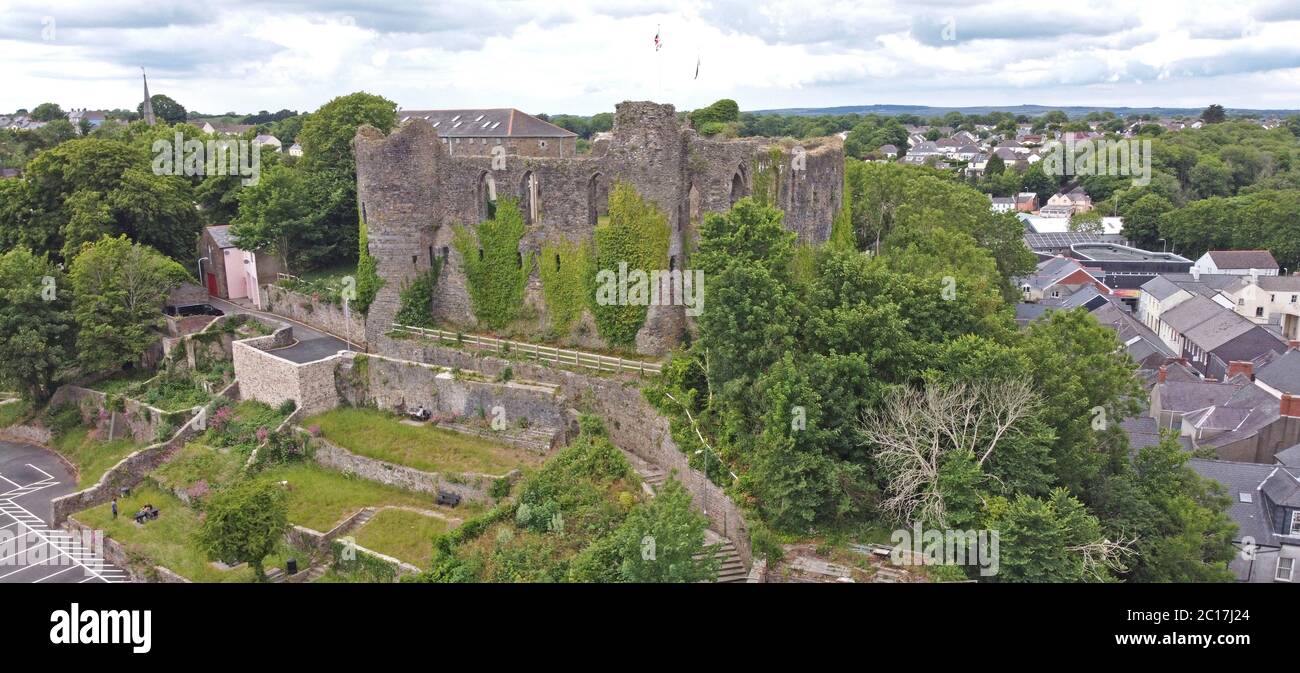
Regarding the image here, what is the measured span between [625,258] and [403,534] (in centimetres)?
1103

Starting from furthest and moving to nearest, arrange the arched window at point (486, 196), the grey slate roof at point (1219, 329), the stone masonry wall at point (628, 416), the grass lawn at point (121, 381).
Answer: the grey slate roof at point (1219, 329), the grass lawn at point (121, 381), the arched window at point (486, 196), the stone masonry wall at point (628, 416)

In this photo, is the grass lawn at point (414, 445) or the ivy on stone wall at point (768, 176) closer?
the grass lawn at point (414, 445)

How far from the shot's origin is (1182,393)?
43281 mm

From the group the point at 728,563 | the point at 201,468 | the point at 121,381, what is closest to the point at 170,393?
the point at 121,381

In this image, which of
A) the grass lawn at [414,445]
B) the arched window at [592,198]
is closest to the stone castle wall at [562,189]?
the arched window at [592,198]

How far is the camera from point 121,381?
3816cm

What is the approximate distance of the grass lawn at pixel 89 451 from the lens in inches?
1328

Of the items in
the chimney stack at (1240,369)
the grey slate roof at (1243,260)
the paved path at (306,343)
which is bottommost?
the chimney stack at (1240,369)

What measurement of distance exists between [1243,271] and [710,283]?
66.9 meters

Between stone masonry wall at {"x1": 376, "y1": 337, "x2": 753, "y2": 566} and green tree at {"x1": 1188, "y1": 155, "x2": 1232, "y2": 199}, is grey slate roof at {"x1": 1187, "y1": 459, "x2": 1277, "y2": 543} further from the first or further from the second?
green tree at {"x1": 1188, "y1": 155, "x2": 1232, "y2": 199}

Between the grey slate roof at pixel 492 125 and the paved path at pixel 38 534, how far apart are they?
114 feet

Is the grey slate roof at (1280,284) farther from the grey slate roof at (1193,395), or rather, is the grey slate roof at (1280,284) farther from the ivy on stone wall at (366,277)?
the ivy on stone wall at (366,277)

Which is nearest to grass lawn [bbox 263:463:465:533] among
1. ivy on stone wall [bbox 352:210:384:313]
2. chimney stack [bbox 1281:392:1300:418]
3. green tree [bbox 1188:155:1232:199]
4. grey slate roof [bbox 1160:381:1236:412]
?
ivy on stone wall [bbox 352:210:384:313]
